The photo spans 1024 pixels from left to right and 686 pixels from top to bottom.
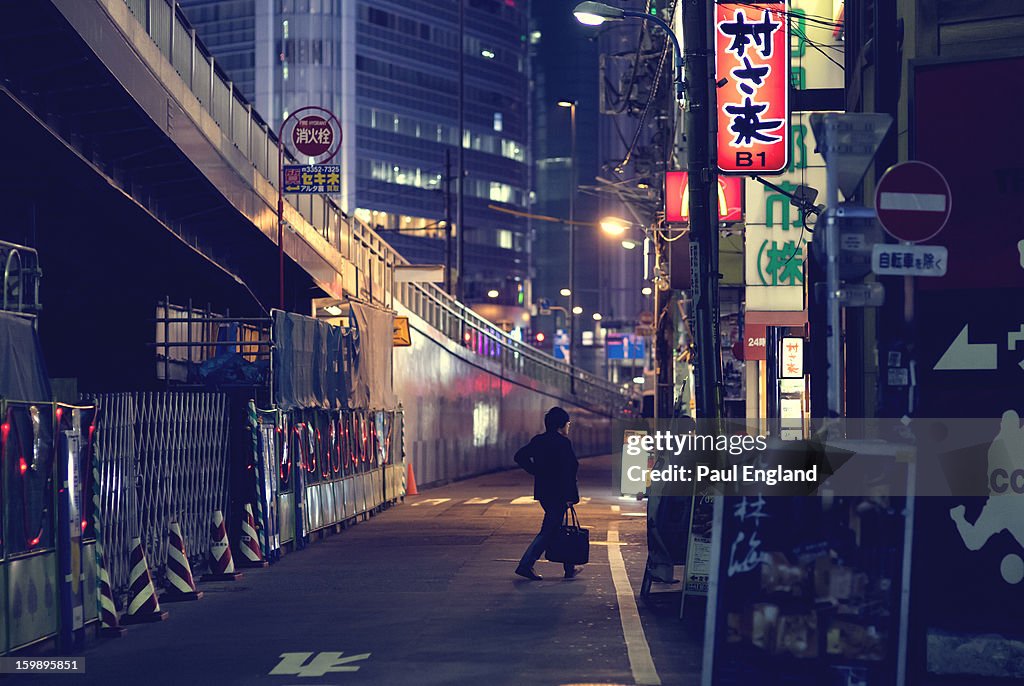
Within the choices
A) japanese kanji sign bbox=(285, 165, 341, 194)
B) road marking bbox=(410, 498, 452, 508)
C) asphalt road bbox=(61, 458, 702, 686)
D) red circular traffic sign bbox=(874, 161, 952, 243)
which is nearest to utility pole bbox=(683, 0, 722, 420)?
Result: asphalt road bbox=(61, 458, 702, 686)

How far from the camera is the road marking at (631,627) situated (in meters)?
11.1

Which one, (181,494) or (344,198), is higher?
(344,198)

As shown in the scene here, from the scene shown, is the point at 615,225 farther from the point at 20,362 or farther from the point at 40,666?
the point at 40,666

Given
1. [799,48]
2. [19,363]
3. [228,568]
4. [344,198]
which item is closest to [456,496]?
[799,48]

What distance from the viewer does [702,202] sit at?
1702 centimetres

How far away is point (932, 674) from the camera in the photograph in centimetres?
1116

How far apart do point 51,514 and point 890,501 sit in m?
6.96

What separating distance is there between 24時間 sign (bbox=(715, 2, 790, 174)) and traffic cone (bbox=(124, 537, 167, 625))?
1224 cm

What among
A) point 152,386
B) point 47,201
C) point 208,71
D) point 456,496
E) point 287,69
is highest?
point 287,69

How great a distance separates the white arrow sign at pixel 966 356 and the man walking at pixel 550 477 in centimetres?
661

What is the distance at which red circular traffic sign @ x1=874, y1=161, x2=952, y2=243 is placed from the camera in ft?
32.4

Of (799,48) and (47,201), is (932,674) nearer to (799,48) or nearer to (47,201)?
(47,201)

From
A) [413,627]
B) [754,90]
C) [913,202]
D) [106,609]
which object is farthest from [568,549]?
[754,90]

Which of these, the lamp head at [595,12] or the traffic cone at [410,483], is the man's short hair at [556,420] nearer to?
the lamp head at [595,12]
